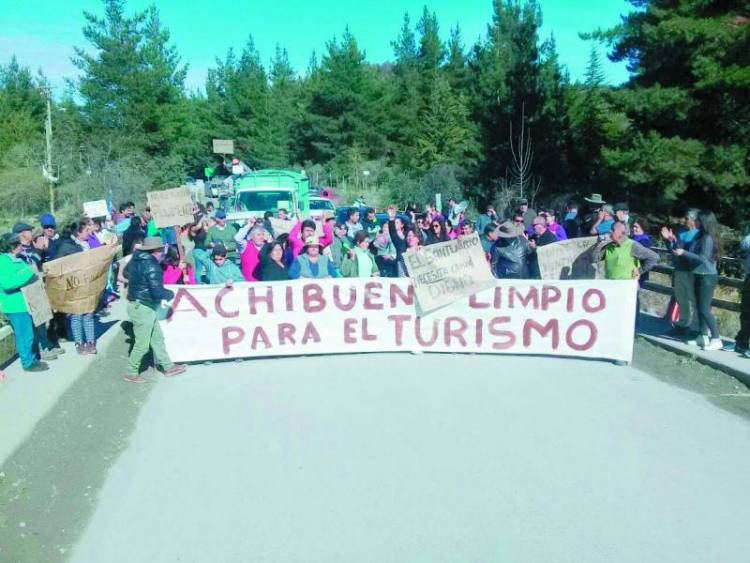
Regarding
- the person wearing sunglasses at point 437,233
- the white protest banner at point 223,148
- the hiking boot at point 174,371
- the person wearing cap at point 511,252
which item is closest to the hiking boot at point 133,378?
the hiking boot at point 174,371

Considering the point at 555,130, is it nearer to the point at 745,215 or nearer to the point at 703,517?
the point at 745,215

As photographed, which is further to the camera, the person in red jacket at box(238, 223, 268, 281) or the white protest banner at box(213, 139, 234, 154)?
the white protest banner at box(213, 139, 234, 154)

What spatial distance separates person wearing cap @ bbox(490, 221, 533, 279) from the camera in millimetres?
10555

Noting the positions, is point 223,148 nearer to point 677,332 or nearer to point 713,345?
point 677,332

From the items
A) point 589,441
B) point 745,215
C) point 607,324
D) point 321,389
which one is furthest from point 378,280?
point 745,215

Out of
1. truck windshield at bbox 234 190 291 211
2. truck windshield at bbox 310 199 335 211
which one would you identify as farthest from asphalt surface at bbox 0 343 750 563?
truck windshield at bbox 310 199 335 211

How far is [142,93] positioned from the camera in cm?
5206

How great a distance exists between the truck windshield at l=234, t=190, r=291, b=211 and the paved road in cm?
1401

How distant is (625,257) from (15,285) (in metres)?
7.50

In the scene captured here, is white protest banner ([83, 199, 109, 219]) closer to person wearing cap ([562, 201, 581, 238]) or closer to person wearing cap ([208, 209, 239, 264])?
person wearing cap ([208, 209, 239, 264])

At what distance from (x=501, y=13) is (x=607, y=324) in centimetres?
4547

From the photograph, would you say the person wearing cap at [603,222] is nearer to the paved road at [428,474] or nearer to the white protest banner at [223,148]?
the paved road at [428,474]

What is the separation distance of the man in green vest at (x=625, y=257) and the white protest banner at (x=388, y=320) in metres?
0.24

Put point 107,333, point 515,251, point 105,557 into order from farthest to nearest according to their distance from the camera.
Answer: point 107,333
point 515,251
point 105,557
